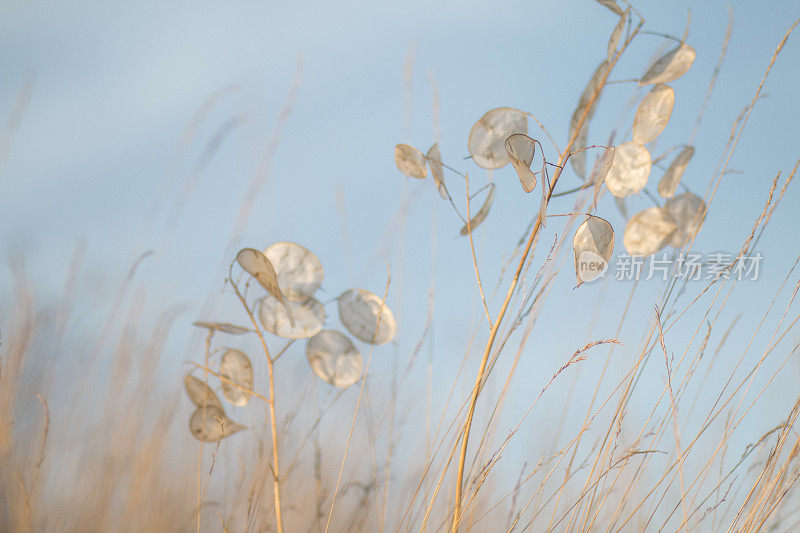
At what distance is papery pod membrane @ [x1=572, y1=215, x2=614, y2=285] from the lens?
0.58m

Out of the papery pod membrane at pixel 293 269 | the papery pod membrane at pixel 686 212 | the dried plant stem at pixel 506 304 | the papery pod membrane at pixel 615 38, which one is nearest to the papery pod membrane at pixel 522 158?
the dried plant stem at pixel 506 304

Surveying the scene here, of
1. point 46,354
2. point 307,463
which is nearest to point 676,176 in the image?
point 307,463

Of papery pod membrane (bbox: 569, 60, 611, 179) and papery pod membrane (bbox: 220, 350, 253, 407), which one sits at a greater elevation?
papery pod membrane (bbox: 569, 60, 611, 179)

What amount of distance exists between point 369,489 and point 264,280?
48cm

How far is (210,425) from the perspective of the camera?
71 centimetres

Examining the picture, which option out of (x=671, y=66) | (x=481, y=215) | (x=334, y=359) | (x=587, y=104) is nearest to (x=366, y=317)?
(x=334, y=359)

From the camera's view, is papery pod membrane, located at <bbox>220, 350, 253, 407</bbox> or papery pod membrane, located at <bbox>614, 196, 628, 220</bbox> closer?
papery pod membrane, located at <bbox>220, 350, 253, 407</bbox>

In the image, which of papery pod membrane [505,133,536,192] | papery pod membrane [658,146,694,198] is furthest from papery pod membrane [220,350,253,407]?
papery pod membrane [658,146,694,198]

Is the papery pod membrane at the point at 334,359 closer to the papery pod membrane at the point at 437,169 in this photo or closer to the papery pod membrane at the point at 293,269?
the papery pod membrane at the point at 293,269

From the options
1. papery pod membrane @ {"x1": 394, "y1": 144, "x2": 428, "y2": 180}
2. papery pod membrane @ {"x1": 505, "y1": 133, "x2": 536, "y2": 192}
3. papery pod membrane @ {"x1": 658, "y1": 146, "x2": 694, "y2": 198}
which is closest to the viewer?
papery pod membrane @ {"x1": 505, "y1": 133, "x2": 536, "y2": 192}

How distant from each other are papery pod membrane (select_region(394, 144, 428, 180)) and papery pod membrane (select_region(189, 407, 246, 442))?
36 cm

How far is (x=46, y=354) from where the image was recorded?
180cm

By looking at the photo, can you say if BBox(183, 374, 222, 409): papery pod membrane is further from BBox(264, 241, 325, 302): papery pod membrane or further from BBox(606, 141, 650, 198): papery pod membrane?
BBox(606, 141, 650, 198): papery pod membrane

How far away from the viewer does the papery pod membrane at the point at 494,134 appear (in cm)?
64
